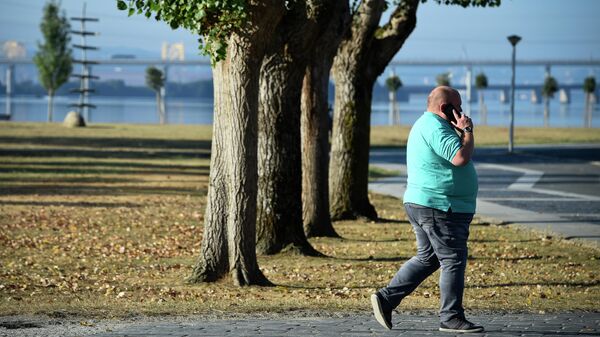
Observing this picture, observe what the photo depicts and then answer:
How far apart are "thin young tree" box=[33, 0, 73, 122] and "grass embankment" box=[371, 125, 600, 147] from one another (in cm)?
2454

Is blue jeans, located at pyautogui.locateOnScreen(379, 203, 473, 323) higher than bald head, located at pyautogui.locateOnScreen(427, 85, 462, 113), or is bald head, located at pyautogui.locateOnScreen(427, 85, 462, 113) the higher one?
bald head, located at pyautogui.locateOnScreen(427, 85, 462, 113)

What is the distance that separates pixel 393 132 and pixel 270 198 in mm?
43156

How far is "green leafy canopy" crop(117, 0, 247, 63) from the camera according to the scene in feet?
33.6

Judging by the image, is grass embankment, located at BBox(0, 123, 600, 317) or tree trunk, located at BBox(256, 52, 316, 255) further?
tree trunk, located at BBox(256, 52, 316, 255)

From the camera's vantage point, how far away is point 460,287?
8188mm

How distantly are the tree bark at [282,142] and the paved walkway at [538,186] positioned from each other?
4.13 meters

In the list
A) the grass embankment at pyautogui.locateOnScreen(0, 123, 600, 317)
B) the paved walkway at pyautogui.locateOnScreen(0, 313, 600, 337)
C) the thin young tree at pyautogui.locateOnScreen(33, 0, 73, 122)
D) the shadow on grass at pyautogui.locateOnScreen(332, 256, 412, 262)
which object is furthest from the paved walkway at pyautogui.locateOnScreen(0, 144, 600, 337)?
the thin young tree at pyautogui.locateOnScreen(33, 0, 73, 122)

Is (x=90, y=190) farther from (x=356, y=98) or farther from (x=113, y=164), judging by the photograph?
(x=113, y=164)

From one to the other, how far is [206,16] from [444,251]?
3.77 meters

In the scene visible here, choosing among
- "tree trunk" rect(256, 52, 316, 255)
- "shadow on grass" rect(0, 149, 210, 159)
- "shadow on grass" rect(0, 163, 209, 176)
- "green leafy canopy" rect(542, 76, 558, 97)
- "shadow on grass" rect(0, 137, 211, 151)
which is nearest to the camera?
"tree trunk" rect(256, 52, 316, 255)

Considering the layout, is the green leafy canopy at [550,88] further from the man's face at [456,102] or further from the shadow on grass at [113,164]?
the man's face at [456,102]

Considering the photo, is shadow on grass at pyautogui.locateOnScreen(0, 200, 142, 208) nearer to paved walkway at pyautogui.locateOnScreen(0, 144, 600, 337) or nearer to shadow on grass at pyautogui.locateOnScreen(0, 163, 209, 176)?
paved walkway at pyautogui.locateOnScreen(0, 144, 600, 337)

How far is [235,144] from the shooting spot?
434 inches

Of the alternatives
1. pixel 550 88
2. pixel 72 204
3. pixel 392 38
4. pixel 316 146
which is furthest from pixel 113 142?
pixel 550 88
